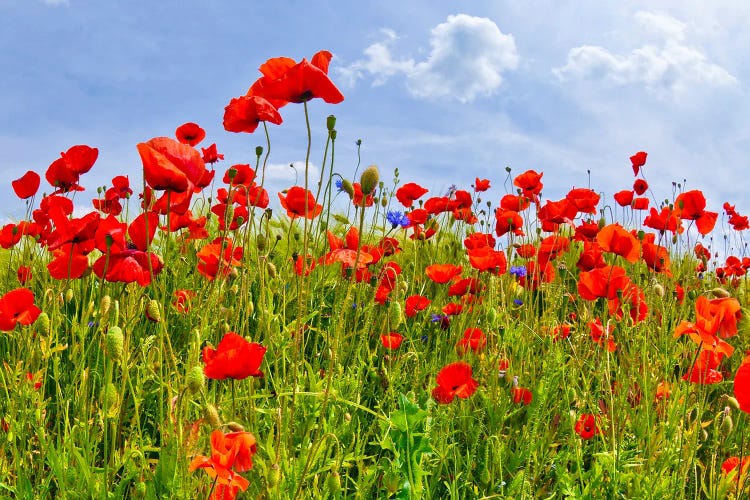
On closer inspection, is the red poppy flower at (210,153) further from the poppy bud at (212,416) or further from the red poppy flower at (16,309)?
the poppy bud at (212,416)

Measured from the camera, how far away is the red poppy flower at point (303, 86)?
1403 mm

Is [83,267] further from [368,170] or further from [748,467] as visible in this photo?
[748,467]

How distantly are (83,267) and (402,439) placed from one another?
1.01 meters

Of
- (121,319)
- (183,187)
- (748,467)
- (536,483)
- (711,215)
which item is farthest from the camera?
(711,215)

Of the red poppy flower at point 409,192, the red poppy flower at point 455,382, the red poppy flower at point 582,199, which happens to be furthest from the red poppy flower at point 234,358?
the red poppy flower at point 409,192

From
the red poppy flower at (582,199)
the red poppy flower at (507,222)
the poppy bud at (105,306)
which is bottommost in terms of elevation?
the poppy bud at (105,306)

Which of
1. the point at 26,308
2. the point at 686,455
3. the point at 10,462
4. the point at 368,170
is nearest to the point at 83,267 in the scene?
the point at 26,308

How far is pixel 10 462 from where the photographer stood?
6.60 ft

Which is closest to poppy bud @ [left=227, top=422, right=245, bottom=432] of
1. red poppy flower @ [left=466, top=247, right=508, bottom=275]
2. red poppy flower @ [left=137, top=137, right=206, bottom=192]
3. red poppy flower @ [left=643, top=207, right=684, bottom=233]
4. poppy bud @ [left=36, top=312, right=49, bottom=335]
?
red poppy flower @ [left=137, top=137, right=206, bottom=192]

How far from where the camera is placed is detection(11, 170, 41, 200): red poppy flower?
8.93ft

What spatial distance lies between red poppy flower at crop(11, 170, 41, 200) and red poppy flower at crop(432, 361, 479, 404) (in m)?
1.95

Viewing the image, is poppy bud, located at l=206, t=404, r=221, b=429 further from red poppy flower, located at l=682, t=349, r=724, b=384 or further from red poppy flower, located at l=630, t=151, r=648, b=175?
red poppy flower, located at l=630, t=151, r=648, b=175

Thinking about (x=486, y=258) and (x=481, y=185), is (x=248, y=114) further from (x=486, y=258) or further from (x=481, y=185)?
(x=481, y=185)

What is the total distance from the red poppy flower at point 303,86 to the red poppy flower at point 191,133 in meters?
1.29
